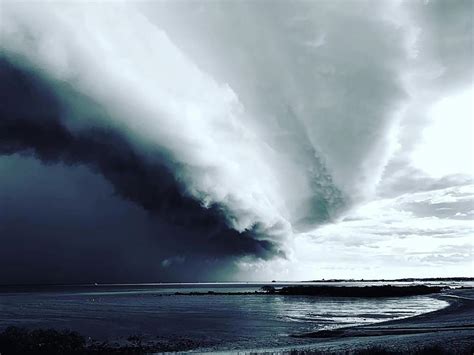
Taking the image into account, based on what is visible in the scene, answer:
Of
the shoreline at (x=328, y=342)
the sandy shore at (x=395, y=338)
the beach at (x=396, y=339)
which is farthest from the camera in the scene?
the shoreline at (x=328, y=342)

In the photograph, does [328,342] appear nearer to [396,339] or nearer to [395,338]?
[396,339]

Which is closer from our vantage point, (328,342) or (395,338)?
(328,342)

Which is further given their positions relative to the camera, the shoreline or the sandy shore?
the shoreline

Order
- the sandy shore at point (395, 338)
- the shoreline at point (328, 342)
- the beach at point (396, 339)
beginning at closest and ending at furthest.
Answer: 1. the beach at point (396, 339)
2. the sandy shore at point (395, 338)
3. the shoreline at point (328, 342)

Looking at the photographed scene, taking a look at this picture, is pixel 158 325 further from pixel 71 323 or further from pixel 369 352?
pixel 369 352

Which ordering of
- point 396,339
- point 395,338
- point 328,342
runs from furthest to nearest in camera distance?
point 395,338
point 328,342
point 396,339

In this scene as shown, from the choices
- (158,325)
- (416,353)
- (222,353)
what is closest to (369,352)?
(416,353)

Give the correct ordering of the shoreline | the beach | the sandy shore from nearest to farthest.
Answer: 1. the beach
2. the sandy shore
3. the shoreline

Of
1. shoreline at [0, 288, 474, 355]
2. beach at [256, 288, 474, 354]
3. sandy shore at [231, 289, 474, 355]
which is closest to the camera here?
beach at [256, 288, 474, 354]

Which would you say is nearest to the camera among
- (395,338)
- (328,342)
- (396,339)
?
(396,339)

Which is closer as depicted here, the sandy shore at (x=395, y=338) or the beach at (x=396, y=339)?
the beach at (x=396, y=339)

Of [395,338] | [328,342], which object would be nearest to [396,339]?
[395,338]
